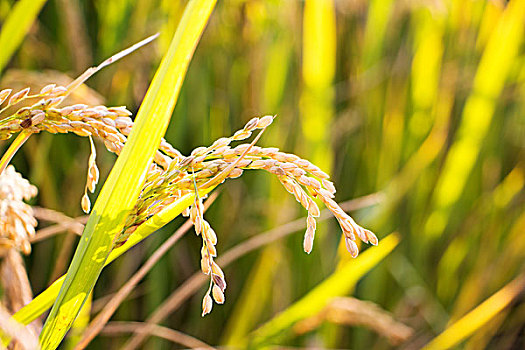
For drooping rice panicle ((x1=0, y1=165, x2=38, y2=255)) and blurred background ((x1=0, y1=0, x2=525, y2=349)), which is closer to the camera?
drooping rice panicle ((x1=0, y1=165, x2=38, y2=255))

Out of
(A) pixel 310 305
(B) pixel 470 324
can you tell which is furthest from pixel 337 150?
(A) pixel 310 305

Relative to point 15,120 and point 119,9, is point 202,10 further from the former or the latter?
point 119,9

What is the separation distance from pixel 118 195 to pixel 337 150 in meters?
1.07

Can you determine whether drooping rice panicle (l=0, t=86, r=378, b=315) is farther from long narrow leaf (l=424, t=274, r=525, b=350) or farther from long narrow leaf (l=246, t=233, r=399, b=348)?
long narrow leaf (l=424, t=274, r=525, b=350)

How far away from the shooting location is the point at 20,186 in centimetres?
49

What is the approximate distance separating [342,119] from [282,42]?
0.26 m

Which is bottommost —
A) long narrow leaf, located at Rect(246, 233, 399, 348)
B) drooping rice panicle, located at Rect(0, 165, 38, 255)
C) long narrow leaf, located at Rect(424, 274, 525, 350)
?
long narrow leaf, located at Rect(424, 274, 525, 350)

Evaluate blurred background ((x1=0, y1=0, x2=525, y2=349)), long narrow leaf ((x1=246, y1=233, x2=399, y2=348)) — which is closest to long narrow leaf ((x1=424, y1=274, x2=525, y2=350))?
blurred background ((x1=0, y1=0, x2=525, y2=349))

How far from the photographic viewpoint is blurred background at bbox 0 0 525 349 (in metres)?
1.11

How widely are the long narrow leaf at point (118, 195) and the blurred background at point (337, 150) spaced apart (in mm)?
539

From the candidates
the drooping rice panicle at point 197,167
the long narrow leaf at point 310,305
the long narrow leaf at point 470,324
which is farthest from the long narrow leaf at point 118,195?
the long narrow leaf at point 470,324

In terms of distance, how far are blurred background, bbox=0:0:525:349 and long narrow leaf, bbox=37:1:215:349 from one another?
1.77ft

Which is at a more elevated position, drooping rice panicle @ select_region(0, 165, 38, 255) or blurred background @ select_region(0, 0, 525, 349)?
drooping rice panicle @ select_region(0, 165, 38, 255)

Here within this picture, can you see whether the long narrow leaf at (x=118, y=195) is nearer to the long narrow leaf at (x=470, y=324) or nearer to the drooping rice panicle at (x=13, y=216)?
the drooping rice panicle at (x=13, y=216)
